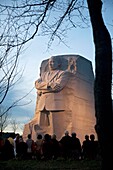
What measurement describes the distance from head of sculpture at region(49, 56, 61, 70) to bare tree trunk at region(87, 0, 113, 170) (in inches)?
659

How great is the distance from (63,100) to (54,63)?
9.12 ft

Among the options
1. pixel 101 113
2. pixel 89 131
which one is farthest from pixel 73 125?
pixel 101 113

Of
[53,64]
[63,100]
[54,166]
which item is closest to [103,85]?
[54,166]

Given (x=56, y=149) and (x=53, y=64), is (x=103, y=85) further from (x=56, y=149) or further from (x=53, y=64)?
(x=53, y=64)

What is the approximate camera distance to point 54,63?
2255cm

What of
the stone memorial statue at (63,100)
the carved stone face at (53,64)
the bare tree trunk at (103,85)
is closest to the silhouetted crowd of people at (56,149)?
the stone memorial statue at (63,100)

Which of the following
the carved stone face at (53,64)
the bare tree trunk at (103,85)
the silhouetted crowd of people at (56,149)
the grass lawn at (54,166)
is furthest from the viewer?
the carved stone face at (53,64)

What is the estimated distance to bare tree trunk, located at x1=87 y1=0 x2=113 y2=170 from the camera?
5117 millimetres

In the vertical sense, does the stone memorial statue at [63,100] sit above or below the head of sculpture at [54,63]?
below

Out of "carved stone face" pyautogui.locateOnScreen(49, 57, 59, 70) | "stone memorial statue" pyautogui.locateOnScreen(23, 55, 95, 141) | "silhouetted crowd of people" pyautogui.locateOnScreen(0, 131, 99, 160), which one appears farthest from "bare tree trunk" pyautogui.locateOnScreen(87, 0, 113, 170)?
"carved stone face" pyautogui.locateOnScreen(49, 57, 59, 70)

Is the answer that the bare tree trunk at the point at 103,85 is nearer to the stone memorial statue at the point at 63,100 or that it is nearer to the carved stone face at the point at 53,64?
the stone memorial statue at the point at 63,100

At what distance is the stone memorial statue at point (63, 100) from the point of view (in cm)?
2142

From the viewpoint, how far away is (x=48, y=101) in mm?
21781

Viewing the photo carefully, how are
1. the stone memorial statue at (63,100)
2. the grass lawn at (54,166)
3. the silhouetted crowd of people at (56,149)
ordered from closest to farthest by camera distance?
1. the grass lawn at (54,166)
2. the silhouetted crowd of people at (56,149)
3. the stone memorial statue at (63,100)
